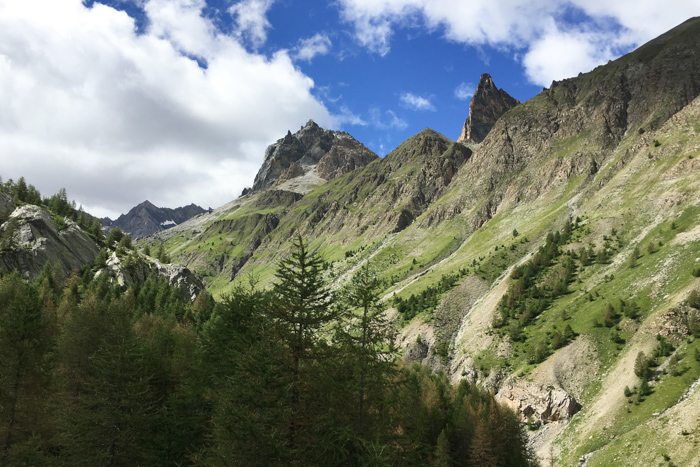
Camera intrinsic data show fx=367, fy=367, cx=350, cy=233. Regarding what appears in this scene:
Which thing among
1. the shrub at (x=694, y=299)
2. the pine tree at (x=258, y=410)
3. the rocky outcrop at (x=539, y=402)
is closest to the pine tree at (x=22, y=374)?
the pine tree at (x=258, y=410)

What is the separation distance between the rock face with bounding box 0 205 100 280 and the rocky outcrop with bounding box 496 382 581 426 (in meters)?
106

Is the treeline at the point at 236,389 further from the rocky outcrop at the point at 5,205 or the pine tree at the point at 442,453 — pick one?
the rocky outcrop at the point at 5,205

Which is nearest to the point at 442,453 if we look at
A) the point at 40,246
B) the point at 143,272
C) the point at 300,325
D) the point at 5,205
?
the point at 300,325

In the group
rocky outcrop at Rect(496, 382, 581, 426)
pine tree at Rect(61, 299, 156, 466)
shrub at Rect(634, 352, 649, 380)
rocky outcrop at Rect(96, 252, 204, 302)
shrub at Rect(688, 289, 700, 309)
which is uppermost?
rocky outcrop at Rect(96, 252, 204, 302)

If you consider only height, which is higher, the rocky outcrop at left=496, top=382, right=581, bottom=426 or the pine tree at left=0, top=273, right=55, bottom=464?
the pine tree at left=0, top=273, right=55, bottom=464

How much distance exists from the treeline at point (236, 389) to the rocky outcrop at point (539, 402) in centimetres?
4984

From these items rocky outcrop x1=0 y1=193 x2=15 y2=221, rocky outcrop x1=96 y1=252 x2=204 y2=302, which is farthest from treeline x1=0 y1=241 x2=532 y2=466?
rocky outcrop x1=0 y1=193 x2=15 y2=221

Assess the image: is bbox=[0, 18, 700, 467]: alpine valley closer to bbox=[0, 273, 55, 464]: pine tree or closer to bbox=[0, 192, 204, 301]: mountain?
bbox=[0, 192, 204, 301]: mountain

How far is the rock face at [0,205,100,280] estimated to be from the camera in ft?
287

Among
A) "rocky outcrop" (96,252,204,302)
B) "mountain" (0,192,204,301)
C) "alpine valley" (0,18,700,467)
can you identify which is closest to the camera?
"alpine valley" (0,18,700,467)

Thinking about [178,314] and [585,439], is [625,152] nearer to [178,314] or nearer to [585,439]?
[585,439]

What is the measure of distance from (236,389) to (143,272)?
345ft

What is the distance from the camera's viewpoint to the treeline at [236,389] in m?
18.7

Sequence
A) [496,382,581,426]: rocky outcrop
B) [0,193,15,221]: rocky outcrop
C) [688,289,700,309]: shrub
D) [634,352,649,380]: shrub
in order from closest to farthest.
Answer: [634,352,649,380]: shrub < [688,289,700,309]: shrub < [496,382,581,426]: rocky outcrop < [0,193,15,221]: rocky outcrop
